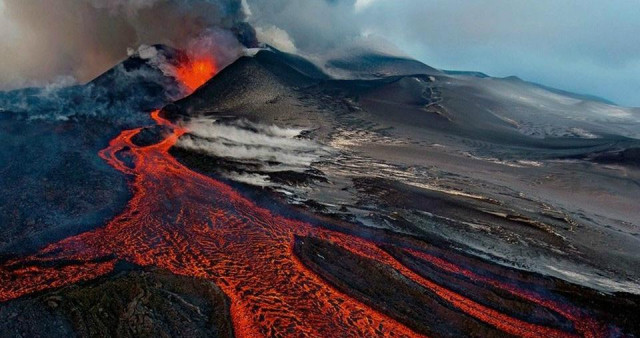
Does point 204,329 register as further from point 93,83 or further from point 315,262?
point 93,83

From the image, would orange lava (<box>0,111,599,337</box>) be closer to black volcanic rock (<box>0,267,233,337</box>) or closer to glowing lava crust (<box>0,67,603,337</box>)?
glowing lava crust (<box>0,67,603,337</box>)

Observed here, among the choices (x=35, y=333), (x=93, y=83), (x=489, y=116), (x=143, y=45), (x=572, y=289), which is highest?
(x=143, y=45)

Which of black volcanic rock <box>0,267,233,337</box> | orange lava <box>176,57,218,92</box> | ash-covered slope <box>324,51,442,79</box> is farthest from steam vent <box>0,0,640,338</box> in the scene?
ash-covered slope <box>324,51,442,79</box>

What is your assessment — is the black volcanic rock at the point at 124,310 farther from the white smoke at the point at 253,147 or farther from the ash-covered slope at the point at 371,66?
the ash-covered slope at the point at 371,66

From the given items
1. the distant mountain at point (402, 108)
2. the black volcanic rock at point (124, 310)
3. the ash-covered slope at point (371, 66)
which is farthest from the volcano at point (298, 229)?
the ash-covered slope at point (371, 66)

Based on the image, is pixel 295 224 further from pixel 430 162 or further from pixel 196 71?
pixel 196 71

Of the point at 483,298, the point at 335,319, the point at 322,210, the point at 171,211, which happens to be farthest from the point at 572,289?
the point at 171,211
